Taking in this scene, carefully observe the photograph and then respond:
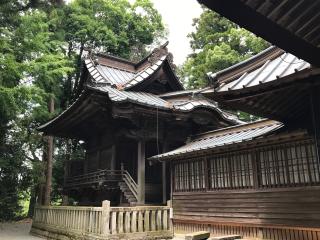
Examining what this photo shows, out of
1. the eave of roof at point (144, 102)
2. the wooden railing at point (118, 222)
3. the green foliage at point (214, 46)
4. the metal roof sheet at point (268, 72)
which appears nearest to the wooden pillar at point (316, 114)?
the metal roof sheet at point (268, 72)

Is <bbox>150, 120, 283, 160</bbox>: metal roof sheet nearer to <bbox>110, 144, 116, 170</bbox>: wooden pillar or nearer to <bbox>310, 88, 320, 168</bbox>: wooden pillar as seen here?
<bbox>110, 144, 116, 170</bbox>: wooden pillar

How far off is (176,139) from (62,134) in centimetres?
841

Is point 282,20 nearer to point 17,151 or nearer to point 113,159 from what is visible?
point 113,159

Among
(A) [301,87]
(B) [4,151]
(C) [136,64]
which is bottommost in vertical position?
(A) [301,87]

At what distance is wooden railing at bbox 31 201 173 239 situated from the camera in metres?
11.2

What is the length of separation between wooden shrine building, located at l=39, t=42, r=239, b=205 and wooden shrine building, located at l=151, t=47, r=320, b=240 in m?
2.17

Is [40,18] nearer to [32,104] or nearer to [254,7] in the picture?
[32,104]

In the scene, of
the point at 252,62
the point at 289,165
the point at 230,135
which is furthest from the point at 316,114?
the point at 230,135

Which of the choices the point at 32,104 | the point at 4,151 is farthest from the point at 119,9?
the point at 4,151

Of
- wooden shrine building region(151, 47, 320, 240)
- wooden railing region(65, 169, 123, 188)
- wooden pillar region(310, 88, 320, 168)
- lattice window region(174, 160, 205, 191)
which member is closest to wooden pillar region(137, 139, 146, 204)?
wooden railing region(65, 169, 123, 188)

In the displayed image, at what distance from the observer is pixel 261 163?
36.4ft

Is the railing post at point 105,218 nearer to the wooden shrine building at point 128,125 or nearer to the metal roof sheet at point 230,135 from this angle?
the metal roof sheet at point 230,135

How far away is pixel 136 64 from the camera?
76.5 ft

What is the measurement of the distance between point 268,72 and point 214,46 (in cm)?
2428
